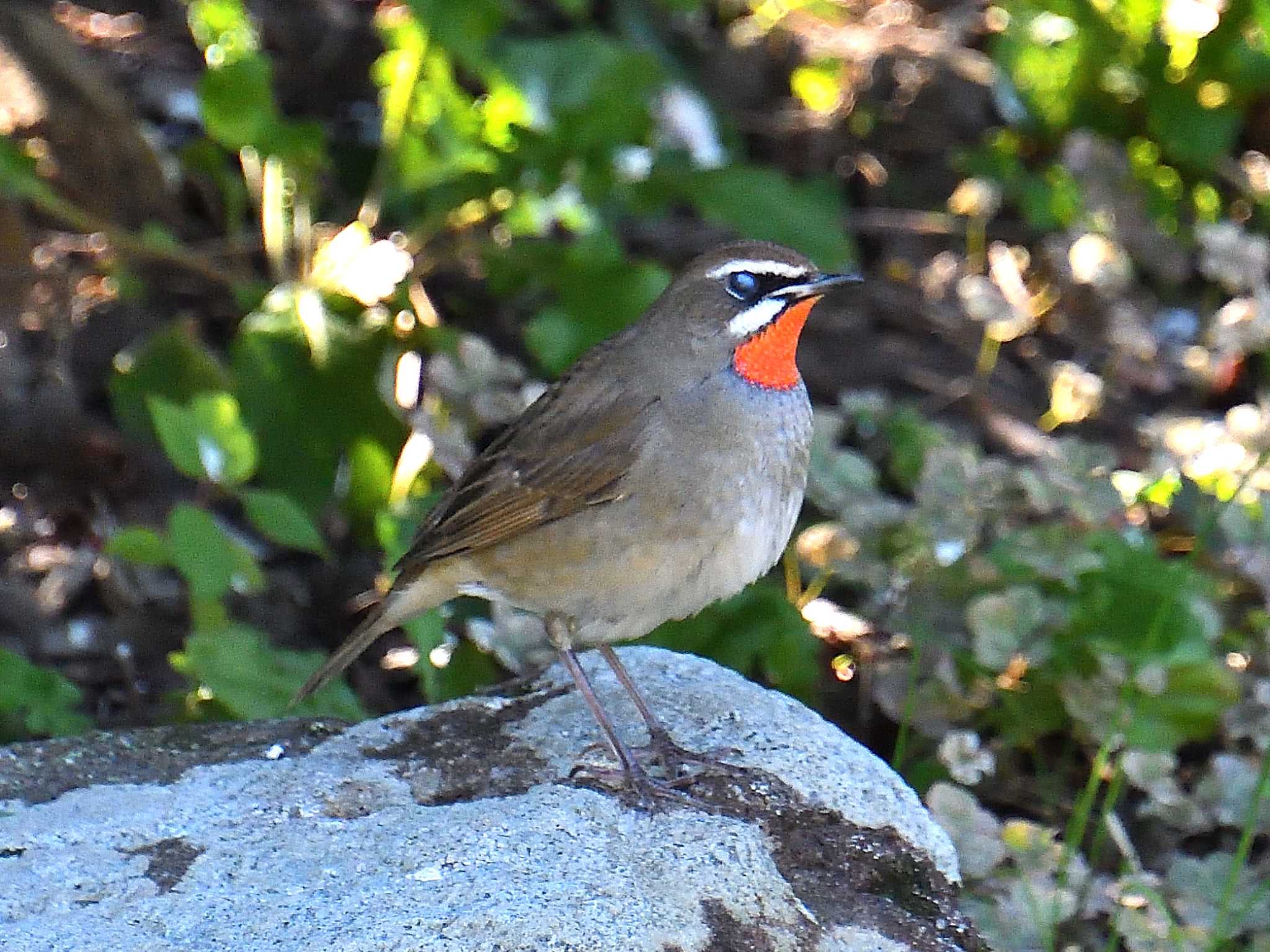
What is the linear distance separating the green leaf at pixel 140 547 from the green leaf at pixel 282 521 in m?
0.30

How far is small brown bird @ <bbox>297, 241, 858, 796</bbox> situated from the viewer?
417 cm

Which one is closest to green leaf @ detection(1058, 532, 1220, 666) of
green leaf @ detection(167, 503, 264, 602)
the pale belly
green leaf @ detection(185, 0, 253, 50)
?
the pale belly

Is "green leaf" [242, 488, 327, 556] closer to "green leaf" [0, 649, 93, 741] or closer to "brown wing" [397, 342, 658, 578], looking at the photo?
"brown wing" [397, 342, 658, 578]

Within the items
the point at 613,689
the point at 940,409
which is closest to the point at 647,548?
the point at 613,689

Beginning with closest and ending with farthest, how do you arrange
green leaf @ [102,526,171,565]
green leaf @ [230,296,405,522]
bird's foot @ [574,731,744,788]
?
bird's foot @ [574,731,744,788] < green leaf @ [102,526,171,565] < green leaf @ [230,296,405,522]

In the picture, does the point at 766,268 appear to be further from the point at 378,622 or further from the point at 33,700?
the point at 33,700

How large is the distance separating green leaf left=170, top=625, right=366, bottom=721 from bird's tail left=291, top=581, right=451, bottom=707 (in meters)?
0.07

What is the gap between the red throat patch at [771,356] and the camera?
4.34 m

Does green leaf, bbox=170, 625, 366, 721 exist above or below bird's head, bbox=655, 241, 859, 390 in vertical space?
below

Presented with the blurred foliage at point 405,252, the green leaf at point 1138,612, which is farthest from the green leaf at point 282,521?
the green leaf at point 1138,612

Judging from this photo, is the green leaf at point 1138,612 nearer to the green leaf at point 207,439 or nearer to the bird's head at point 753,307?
the bird's head at point 753,307

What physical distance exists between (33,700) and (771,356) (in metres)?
2.05

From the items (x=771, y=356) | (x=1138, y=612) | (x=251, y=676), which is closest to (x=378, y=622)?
(x=251, y=676)

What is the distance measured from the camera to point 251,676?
459 centimetres
